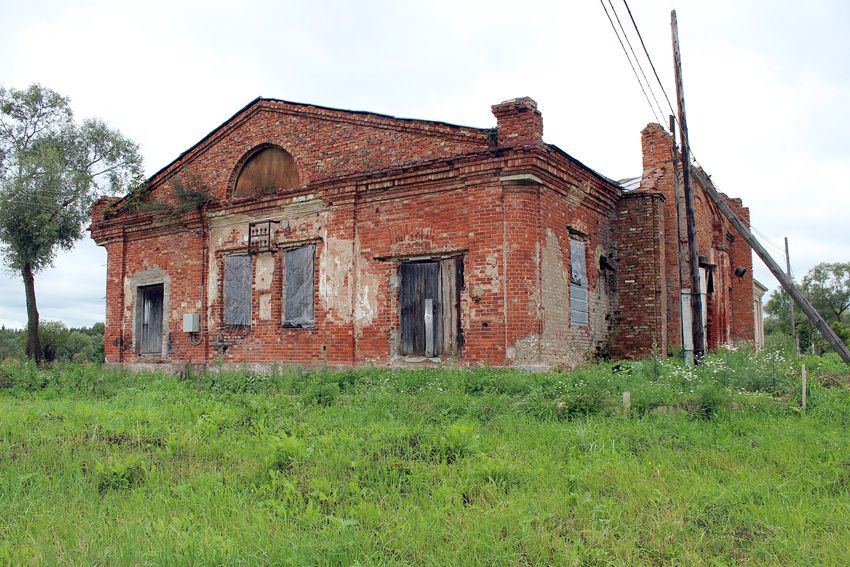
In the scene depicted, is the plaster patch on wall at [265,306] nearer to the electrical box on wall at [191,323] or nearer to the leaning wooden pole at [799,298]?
the electrical box on wall at [191,323]

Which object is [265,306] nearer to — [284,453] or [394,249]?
[394,249]

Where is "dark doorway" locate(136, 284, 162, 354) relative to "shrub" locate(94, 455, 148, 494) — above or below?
above

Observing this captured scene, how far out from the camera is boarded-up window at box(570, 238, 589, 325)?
38.4 feet

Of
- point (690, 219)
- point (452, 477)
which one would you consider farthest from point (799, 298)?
point (452, 477)

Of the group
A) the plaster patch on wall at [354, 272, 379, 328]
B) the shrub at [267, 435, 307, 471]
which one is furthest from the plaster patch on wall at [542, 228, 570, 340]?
the shrub at [267, 435, 307, 471]

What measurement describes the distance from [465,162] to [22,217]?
17.2m

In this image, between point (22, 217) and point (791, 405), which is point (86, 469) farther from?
point (22, 217)

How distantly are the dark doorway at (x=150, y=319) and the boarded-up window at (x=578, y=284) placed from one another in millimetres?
9913

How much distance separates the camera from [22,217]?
2103cm

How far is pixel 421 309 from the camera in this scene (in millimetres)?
11453

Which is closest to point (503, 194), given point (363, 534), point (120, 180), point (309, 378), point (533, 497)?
point (309, 378)

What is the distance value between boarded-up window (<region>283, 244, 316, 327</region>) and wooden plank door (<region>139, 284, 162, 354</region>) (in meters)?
4.47

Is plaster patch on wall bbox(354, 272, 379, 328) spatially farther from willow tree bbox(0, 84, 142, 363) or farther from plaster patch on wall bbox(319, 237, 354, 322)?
willow tree bbox(0, 84, 142, 363)

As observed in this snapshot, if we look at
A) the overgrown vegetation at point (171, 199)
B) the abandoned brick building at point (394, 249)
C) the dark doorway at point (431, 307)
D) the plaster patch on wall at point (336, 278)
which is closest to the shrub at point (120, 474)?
the abandoned brick building at point (394, 249)
